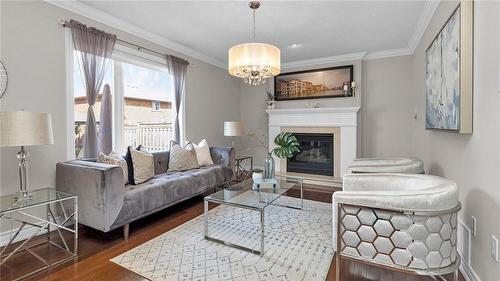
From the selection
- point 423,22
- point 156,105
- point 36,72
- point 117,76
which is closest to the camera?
point 36,72

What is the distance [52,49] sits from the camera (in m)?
2.64

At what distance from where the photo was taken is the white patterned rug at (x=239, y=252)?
1872mm

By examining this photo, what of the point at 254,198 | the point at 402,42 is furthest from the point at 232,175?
the point at 402,42

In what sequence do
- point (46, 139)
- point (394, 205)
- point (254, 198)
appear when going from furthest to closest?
point (254, 198), point (46, 139), point (394, 205)

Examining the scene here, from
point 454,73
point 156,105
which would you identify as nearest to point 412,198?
point 454,73

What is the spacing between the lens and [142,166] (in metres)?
3.09

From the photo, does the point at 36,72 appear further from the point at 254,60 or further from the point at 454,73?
the point at 454,73

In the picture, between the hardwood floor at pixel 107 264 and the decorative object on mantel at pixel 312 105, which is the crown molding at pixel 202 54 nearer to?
the decorative object on mantel at pixel 312 105

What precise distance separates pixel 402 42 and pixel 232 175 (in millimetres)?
3637

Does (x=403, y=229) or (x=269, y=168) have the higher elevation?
(x=269, y=168)

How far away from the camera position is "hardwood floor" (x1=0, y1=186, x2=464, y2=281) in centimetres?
183

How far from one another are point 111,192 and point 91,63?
1700 mm

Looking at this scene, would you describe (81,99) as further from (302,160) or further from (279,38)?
(302,160)

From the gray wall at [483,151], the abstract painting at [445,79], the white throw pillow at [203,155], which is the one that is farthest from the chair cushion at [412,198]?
the white throw pillow at [203,155]
